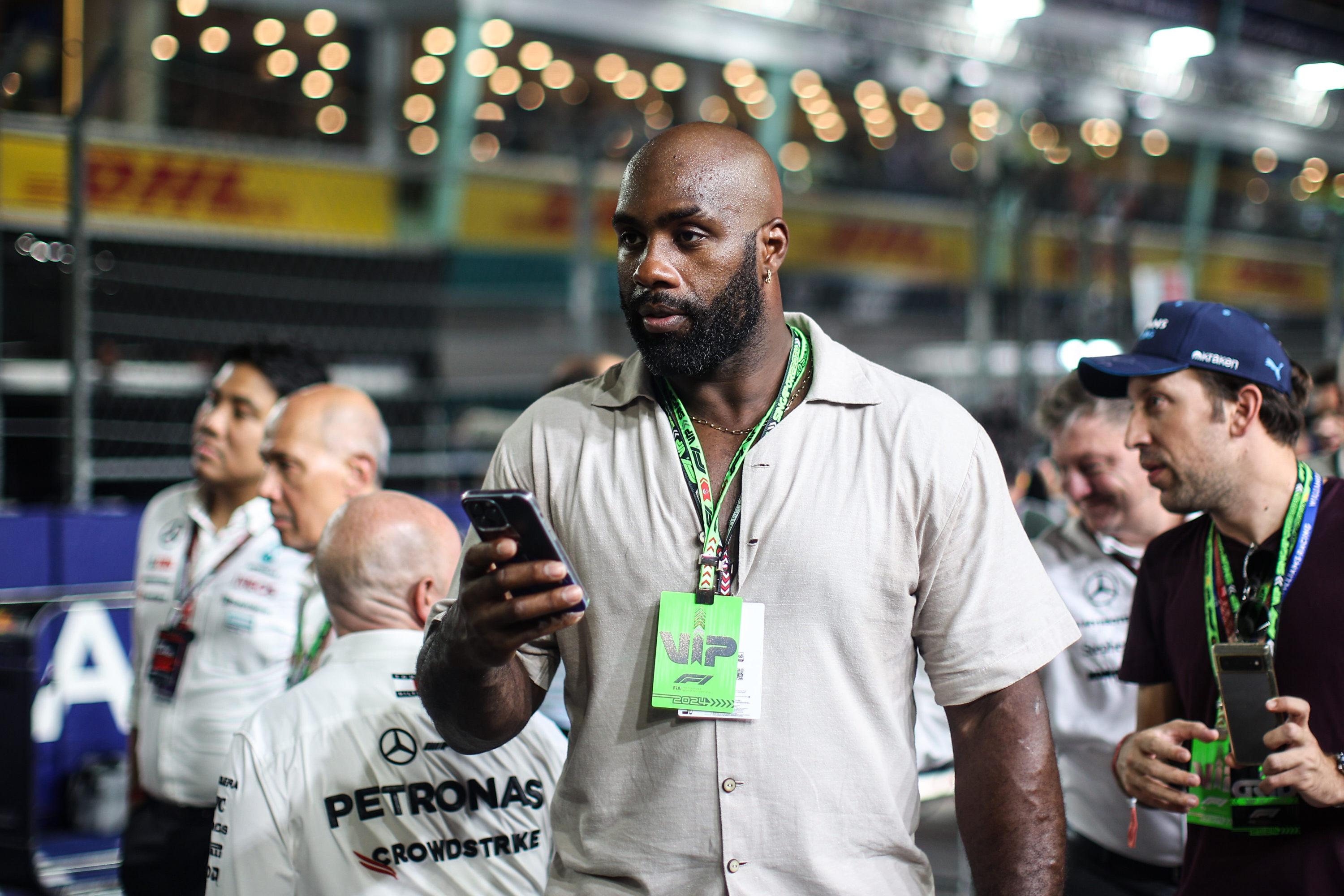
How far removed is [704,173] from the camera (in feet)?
5.74

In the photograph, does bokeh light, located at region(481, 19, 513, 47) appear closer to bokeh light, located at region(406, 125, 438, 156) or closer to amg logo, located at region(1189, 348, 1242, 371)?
bokeh light, located at region(406, 125, 438, 156)

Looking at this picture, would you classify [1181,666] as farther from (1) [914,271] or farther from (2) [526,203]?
(1) [914,271]

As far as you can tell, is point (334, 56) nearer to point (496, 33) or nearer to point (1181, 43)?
point (496, 33)

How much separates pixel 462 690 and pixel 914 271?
596 inches

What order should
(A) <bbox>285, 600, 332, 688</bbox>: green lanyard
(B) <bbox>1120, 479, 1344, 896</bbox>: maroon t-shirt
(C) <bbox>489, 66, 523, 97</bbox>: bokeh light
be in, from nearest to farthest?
(B) <bbox>1120, 479, 1344, 896</bbox>: maroon t-shirt
(A) <bbox>285, 600, 332, 688</bbox>: green lanyard
(C) <bbox>489, 66, 523, 97</bbox>: bokeh light

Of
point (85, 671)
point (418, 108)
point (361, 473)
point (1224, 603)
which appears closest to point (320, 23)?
point (418, 108)

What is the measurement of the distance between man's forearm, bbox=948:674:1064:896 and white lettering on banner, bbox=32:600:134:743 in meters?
4.21

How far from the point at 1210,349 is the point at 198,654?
2634mm

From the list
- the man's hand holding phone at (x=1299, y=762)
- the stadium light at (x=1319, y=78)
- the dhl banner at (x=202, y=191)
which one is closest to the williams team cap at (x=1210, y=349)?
the man's hand holding phone at (x=1299, y=762)

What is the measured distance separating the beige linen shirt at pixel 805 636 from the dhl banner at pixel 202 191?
971 centimetres

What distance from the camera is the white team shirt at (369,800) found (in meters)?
2.14

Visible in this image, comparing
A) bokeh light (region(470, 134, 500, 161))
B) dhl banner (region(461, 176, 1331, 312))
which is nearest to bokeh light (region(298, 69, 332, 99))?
bokeh light (region(470, 134, 500, 161))

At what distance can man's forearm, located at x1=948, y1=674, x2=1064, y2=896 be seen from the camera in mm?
1667

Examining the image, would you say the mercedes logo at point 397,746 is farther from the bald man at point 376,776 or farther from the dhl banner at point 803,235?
the dhl banner at point 803,235
